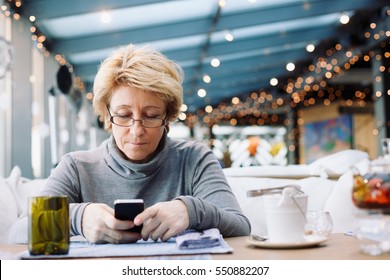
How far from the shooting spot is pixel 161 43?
7.04m

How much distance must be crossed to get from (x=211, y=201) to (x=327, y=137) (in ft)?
39.9

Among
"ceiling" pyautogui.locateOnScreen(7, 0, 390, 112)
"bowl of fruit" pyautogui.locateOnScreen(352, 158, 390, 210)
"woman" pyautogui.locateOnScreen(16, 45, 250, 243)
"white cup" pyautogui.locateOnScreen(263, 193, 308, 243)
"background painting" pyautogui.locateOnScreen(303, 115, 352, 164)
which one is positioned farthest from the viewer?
"background painting" pyautogui.locateOnScreen(303, 115, 352, 164)

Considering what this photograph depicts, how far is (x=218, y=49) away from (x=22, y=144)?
3.64 meters

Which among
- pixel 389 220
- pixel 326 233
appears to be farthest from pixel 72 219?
pixel 389 220

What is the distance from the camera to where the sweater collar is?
145 centimetres

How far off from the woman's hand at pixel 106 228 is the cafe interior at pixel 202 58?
0.99 m

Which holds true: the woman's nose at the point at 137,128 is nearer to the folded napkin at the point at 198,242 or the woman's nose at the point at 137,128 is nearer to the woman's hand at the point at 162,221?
the woman's hand at the point at 162,221

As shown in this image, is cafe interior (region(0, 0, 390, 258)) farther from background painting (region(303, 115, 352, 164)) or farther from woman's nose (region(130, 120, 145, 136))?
woman's nose (region(130, 120, 145, 136))

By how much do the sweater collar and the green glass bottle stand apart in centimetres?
41

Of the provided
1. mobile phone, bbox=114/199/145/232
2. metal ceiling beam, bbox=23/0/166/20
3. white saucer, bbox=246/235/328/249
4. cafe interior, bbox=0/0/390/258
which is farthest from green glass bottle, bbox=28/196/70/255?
metal ceiling beam, bbox=23/0/166/20

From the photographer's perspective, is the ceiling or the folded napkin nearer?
the folded napkin

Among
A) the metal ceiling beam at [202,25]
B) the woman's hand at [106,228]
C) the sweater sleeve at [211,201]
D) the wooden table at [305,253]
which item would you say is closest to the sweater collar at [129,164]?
the sweater sleeve at [211,201]

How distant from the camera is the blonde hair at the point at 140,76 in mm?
1367
